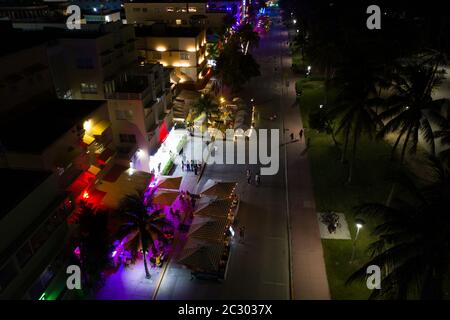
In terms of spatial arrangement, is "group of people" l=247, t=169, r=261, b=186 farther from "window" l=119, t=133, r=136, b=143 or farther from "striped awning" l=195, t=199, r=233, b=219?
"window" l=119, t=133, r=136, b=143

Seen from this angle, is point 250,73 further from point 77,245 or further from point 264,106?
point 77,245

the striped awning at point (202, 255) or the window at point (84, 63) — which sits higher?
the window at point (84, 63)

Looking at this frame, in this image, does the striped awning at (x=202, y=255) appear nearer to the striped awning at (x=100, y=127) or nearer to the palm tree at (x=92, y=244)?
the palm tree at (x=92, y=244)

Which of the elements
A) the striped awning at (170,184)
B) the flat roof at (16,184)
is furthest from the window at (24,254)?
the striped awning at (170,184)

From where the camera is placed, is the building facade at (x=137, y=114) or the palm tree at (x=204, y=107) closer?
the building facade at (x=137, y=114)

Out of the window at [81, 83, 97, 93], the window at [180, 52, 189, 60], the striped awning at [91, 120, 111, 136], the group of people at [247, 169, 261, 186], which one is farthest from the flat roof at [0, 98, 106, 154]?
the window at [180, 52, 189, 60]

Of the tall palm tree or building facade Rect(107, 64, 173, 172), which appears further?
building facade Rect(107, 64, 173, 172)

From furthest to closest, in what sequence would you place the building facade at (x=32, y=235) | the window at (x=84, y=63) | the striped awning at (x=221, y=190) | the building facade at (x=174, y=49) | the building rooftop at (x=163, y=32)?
1. the building rooftop at (x=163, y=32)
2. the building facade at (x=174, y=49)
3. the window at (x=84, y=63)
4. the striped awning at (x=221, y=190)
5. the building facade at (x=32, y=235)
